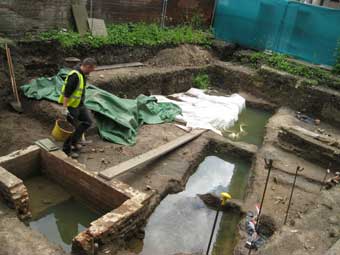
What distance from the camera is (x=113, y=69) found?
10461 millimetres

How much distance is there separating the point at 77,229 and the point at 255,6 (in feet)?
36.9

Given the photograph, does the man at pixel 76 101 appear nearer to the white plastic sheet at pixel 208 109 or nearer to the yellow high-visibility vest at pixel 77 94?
the yellow high-visibility vest at pixel 77 94

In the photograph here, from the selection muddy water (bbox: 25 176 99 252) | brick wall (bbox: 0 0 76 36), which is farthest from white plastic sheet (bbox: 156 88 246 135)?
muddy water (bbox: 25 176 99 252)

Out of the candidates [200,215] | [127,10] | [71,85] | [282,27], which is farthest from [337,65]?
[71,85]

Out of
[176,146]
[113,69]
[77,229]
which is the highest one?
[113,69]

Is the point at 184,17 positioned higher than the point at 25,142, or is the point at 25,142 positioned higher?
the point at 184,17

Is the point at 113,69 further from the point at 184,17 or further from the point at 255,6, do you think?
the point at 255,6

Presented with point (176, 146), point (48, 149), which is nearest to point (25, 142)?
point (48, 149)

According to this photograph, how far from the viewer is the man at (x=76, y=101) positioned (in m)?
6.14

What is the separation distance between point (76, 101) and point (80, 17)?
5.12 metres

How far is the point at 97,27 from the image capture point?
10852 millimetres

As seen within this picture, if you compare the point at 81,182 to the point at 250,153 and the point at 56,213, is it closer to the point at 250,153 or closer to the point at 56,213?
the point at 56,213

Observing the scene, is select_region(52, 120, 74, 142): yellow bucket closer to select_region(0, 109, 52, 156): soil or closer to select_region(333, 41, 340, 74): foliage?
select_region(0, 109, 52, 156): soil

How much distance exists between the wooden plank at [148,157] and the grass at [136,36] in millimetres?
4024
